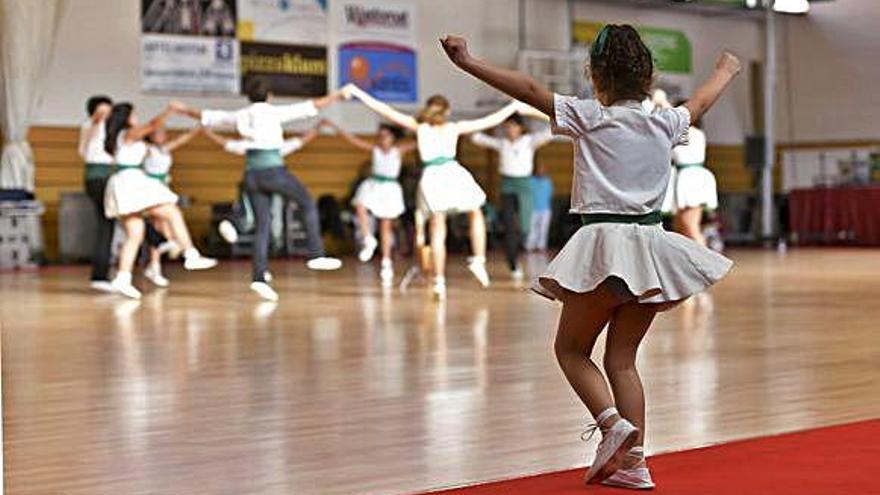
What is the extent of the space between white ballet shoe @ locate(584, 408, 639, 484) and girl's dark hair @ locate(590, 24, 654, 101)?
2.65 ft

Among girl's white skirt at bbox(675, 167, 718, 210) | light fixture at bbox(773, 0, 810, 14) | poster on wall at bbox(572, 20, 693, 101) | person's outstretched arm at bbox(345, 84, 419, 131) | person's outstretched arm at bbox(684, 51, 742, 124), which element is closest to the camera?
person's outstretched arm at bbox(684, 51, 742, 124)

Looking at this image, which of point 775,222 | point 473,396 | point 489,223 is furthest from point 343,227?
point 473,396

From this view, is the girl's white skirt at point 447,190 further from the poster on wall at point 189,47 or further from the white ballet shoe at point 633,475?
the white ballet shoe at point 633,475

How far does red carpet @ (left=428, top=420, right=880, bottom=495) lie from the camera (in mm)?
3521

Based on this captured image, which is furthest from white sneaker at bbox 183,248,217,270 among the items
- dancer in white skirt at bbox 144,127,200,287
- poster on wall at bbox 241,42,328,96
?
poster on wall at bbox 241,42,328,96

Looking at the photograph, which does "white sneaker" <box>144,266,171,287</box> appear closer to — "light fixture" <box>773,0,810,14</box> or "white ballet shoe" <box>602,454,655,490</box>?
"white ballet shoe" <box>602,454,655,490</box>

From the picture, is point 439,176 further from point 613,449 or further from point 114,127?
point 613,449

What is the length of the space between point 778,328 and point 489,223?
476 inches

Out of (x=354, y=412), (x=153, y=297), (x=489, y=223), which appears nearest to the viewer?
(x=354, y=412)

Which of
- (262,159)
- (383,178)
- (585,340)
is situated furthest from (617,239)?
(383,178)

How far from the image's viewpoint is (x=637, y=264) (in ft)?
12.0

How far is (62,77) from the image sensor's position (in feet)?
56.9

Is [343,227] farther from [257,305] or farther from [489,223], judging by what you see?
[257,305]

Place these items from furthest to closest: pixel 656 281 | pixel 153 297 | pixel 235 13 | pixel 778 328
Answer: pixel 235 13 < pixel 153 297 < pixel 778 328 < pixel 656 281
